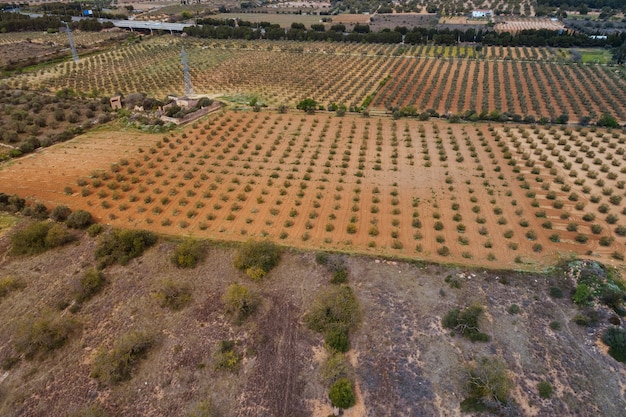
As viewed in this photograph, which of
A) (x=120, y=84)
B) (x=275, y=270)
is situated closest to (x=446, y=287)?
(x=275, y=270)

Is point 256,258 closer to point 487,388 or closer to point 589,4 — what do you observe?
point 487,388

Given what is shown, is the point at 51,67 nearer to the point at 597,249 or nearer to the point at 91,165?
the point at 91,165

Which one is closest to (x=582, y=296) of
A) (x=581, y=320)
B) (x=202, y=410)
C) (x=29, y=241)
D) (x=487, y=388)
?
(x=581, y=320)

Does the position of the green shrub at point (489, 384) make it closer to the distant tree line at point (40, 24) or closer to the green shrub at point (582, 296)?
the green shrub at point (582, 296)

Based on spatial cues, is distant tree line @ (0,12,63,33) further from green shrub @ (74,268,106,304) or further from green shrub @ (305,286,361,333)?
green shrub @ (305,286,361,333)

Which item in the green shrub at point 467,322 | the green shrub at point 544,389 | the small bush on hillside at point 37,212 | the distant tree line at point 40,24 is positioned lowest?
the green shrub at point 544,389

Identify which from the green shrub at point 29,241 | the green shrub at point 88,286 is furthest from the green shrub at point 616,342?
the green shrub at point 29,241

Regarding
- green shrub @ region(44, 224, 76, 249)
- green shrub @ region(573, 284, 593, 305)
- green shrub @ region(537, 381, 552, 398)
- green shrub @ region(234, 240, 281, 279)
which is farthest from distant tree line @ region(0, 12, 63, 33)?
green shrub @ region(537, 381, 552, 398)
